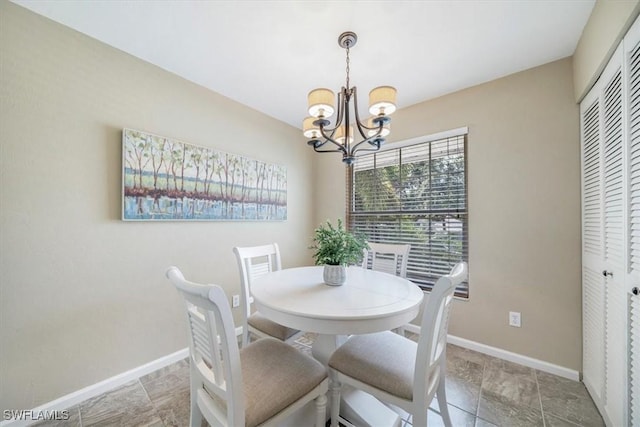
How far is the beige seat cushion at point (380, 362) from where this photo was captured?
114 centimetres

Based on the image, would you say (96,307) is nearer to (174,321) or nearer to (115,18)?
(174,321)

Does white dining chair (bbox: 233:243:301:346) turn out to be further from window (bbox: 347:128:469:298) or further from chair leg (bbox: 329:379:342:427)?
window (bbox: 347:128:469:298)

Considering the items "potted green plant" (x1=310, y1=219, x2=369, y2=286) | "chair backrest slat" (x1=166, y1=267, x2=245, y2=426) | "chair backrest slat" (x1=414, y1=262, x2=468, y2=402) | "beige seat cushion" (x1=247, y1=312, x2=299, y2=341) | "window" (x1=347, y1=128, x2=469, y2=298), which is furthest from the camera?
"window" (x1=347, y1=128, x2=469, y2=298)

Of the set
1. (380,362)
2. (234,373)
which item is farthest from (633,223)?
(234,373)

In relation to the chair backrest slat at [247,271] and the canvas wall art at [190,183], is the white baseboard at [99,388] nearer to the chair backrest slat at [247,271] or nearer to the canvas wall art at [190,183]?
the chair backrest slat at [247,271]

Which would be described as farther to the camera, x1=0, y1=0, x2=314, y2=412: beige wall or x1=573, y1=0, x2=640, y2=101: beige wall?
x1=0, y1=0, x2=314, y2=412: beige wall

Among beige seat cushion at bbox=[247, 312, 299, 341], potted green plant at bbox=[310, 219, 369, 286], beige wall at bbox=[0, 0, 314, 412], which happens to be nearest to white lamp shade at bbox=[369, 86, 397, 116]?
potted green plant at bbox=[310, 219, 369, 286]

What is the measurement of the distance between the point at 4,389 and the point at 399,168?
3391 mm

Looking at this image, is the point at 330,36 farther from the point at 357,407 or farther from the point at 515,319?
the point at 515,319

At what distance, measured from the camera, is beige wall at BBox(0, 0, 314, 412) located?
146cm

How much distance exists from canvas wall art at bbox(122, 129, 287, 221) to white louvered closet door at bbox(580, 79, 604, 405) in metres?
2.67

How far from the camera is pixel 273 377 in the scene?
3.71 feet

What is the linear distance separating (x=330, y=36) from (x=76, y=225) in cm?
212

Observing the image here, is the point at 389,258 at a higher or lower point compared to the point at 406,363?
higher
